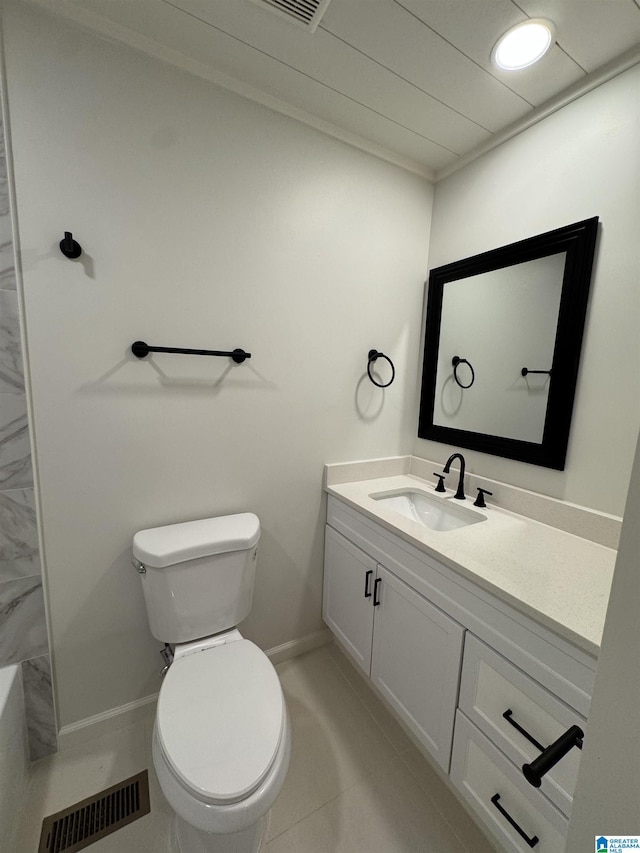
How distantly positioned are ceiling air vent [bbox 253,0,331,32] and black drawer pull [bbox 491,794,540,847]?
2222mm

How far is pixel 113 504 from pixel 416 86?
6.06 ft

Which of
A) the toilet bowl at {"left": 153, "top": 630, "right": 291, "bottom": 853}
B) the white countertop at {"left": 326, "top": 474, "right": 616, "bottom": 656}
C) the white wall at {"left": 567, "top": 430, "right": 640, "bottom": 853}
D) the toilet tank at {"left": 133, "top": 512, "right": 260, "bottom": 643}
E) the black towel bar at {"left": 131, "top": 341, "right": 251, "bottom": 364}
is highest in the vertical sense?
the black towel bar at {"left": 131, "top": 341, "right": 251, "bottom": 364}

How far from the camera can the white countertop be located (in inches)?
32.4

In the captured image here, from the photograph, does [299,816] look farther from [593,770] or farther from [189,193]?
[189,193]

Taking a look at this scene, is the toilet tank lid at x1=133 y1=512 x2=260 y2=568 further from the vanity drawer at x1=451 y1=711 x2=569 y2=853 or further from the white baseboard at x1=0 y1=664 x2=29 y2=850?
the vanity drawer at x1=451 y1=711 x2=569 y2=853

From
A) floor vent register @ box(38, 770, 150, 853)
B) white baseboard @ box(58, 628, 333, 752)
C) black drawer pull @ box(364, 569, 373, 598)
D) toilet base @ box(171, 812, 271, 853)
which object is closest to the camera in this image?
toilet base @ box(171, 812, 271, 853)

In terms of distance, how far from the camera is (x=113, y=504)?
49.8 inches

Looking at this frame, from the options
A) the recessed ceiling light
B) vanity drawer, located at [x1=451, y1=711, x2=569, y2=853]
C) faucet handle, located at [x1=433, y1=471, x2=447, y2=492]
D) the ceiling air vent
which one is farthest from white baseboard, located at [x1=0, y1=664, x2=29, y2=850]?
the recessed ceiling light

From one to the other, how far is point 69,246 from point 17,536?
939 mm

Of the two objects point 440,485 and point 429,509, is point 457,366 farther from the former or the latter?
point 429,509

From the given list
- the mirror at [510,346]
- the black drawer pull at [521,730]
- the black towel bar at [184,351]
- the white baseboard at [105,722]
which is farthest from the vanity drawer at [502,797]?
the black towel bar at [184,351]

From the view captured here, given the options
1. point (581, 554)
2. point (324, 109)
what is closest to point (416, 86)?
point (324, 109)

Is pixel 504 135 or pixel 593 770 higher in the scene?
pixel 504 135

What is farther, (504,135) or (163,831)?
(504,135)
